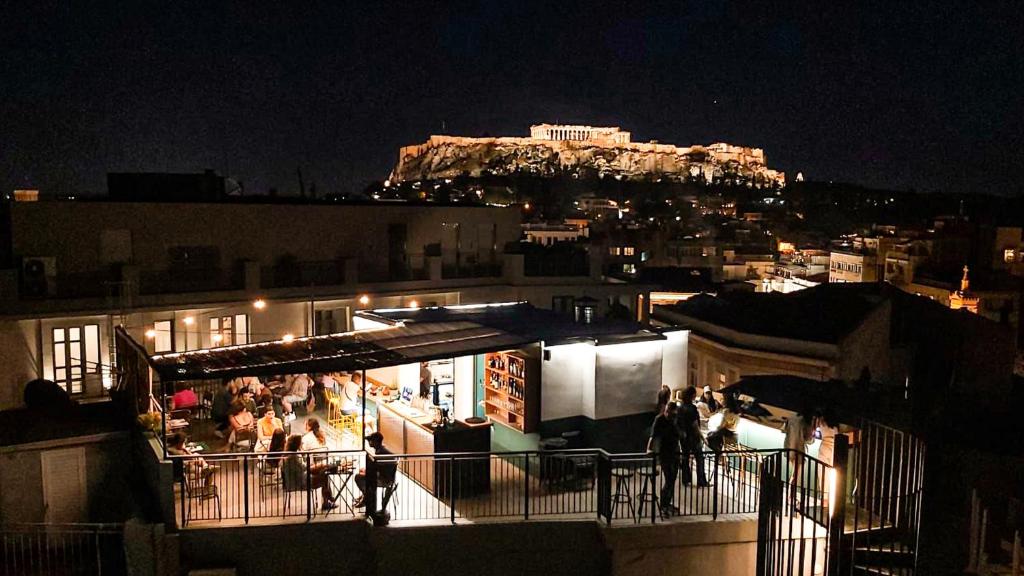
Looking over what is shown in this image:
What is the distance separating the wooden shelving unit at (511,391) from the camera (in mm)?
12703

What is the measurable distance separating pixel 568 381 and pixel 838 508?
4.92 m

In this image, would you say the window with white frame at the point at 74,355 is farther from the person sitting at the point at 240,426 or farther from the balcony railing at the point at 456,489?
the balcony railing at the point at 456,489

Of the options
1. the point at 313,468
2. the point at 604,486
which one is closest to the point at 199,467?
the point at 313,468

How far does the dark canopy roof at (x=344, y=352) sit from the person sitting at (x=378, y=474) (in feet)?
3.66

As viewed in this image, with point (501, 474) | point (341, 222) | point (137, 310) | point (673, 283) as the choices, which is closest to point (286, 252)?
point (341, 222)

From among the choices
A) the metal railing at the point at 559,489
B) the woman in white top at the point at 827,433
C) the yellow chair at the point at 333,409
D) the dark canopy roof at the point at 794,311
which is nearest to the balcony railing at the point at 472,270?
the dark canopy roof at the point at 794,311

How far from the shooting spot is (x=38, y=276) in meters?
17.1

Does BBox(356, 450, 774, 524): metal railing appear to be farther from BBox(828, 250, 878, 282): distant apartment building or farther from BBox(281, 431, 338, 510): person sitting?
BBox(828, 250, 878, 282): distant apartment building

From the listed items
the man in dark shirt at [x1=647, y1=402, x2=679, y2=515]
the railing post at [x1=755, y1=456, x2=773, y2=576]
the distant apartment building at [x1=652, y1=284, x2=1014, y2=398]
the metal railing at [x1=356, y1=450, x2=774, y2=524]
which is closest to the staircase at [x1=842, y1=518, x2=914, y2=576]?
the railing post at [x1=755, y1=456, x2=773, y2=576]

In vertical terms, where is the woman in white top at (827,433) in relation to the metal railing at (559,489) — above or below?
above

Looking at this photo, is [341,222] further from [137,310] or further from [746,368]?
[746,368]

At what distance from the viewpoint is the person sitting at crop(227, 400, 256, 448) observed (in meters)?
12.4

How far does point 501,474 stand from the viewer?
457 inches

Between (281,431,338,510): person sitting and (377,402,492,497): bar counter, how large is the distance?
56.2 inches
